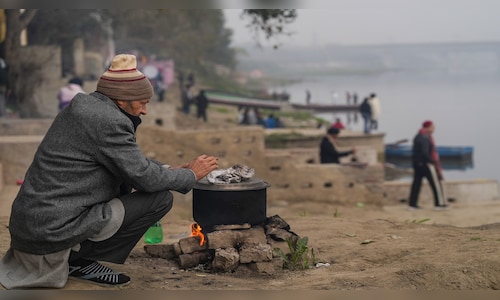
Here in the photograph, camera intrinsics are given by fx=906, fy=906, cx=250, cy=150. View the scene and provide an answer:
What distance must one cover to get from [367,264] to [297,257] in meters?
0.52

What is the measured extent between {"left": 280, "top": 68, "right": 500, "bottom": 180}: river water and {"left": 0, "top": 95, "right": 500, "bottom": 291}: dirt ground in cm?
2856

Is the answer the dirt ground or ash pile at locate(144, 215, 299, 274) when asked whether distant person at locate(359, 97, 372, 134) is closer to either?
the dirt ground

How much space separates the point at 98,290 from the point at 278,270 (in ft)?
4.90

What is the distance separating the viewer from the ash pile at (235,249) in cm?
648

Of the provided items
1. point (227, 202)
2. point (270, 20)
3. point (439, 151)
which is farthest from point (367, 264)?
point (439, 151)

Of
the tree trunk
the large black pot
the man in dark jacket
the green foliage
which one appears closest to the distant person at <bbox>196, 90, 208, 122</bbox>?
the tree trunk

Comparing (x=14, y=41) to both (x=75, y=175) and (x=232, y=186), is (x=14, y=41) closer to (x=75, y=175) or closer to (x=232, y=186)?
(x=232, y=186)

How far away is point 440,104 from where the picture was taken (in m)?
65.6

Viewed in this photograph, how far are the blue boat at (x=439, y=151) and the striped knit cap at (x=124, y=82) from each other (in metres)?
31.5

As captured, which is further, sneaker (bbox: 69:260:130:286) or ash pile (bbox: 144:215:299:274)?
ash pile (bbox: 144:215:299:274)

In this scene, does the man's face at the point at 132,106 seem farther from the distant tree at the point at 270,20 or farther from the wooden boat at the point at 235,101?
the wooden boat at the point at 235,101

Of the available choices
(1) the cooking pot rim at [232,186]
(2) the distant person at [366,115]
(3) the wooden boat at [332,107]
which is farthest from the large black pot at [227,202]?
(3) the wooden boat at [332,107]

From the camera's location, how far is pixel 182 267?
260 inches

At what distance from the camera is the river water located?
4672 cm
